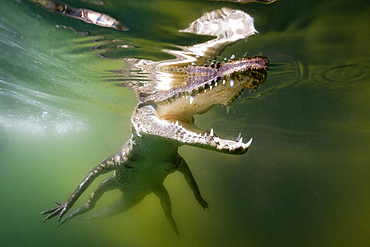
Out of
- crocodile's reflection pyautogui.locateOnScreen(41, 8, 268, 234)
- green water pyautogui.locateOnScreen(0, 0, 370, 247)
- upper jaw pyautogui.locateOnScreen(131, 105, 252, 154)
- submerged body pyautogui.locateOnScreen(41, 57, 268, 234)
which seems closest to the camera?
upper jaw pyautogui.locateOnScreen(131, 105, 252, 154)

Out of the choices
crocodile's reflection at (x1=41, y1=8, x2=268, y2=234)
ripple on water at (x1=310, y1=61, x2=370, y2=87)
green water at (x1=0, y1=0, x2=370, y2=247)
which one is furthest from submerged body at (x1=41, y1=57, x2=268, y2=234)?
ripple on water at (x1=310, y1=61, x2=370, y2=87)

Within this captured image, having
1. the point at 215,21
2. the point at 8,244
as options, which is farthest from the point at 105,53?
the point at 8,244

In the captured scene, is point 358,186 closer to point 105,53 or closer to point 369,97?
point 369,97

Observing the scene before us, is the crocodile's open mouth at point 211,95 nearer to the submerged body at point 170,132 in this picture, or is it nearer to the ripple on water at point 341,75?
the submerged body at point 170,132

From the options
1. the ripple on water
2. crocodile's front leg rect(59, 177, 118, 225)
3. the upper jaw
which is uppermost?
the ripple on water

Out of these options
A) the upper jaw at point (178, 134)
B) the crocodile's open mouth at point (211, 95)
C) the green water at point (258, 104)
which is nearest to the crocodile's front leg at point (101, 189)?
the green water at point (258, 104)

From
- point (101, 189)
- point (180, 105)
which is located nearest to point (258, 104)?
point (180, 105)

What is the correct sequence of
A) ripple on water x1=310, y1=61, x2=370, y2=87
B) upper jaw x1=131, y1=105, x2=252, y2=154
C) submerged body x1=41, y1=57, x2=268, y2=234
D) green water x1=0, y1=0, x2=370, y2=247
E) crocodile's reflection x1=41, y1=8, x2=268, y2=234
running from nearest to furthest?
upper jaw x1=131, y1=105, x2=252, y2=154 → submerged body x1=41, y1=57, x2=268, y2=234 → crocodile's reflection x1=41, y1=8, x2=268, y2=234 → green water x1=0, y1=0, x2=370, y2=247 → ripple on water x1=310, y1=61, x2=370, y2=87

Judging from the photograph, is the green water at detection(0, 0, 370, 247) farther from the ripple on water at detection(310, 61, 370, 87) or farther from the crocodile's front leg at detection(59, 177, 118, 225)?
the crocodile's front leg at detection(59, 177, 118, 225)
